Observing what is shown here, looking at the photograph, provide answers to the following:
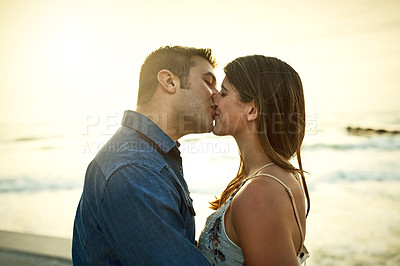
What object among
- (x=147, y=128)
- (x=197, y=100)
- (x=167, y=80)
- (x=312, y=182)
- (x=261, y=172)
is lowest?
(x=312, y=182)

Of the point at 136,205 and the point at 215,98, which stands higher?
the point at 215,98

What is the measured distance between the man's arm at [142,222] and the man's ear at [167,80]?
3.20ft

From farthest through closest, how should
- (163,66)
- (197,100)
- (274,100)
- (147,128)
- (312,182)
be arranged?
(312,182)
(197,100)
(163,66)
(274,100)
(147,128)

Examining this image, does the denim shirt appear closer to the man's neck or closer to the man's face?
the man's neck

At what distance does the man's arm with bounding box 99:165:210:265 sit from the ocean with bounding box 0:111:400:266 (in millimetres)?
4544

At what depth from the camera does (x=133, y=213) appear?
1468mm

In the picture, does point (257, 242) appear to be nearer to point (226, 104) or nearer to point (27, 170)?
point (226, 104)

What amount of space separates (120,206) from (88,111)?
30107mm

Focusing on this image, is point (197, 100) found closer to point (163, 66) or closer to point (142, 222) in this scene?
point (163, 66)

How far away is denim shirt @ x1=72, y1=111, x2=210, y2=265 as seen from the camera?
57.6 inches

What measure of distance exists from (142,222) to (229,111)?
1.27 metres

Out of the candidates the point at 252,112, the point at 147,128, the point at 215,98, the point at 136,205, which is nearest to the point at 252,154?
the point at 252,112

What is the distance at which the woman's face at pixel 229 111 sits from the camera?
2.43 metres

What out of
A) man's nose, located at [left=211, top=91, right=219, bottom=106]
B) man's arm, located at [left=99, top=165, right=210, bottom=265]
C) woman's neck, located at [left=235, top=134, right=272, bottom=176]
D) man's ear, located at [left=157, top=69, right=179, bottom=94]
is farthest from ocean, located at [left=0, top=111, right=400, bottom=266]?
man's arm, located at [left=99, top=165, right=210, bottom=265]
